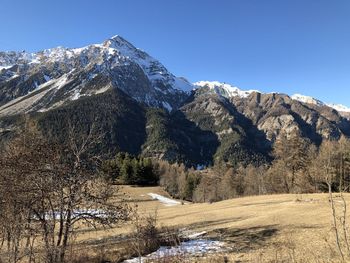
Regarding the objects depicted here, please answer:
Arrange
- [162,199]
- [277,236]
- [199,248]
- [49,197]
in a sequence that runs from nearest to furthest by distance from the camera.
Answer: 1. [49,197]
2. [199,248]
3. [277,236]
4. [162,199]

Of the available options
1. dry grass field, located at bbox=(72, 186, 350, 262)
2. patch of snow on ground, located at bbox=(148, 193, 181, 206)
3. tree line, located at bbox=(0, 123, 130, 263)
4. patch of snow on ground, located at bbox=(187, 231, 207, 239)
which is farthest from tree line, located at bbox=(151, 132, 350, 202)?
tree line, located at bbox=(0, 123, 130, 263)

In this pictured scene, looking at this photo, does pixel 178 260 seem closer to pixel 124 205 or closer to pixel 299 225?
pixel 124 205

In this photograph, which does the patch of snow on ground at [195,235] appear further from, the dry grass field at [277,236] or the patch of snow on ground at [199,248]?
the patch of snow on ground at [199,248]

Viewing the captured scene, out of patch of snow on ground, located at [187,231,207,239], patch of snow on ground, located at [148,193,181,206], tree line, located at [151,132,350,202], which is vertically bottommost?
patch of snow on ground, located at [148,193,181,206]

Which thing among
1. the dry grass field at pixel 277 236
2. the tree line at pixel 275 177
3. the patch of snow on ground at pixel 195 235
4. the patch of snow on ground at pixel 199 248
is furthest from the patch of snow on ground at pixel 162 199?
the patch of snow on ground at pixel 199 248

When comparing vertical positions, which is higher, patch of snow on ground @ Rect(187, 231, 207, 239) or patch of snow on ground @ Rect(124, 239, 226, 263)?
patch of snow on ground @ Rect(124, 239, 226, 263)

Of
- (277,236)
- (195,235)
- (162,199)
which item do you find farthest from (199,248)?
(162,199)

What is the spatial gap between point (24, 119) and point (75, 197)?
22.0 meters

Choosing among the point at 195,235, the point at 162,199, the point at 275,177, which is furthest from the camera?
the point at 162,199

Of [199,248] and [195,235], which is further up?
[199,248]

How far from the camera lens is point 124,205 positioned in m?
18.0

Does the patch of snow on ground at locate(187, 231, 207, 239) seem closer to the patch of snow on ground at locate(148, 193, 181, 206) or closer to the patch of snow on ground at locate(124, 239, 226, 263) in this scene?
the patch of snow on ground at locate(124, 239, 226, 263)

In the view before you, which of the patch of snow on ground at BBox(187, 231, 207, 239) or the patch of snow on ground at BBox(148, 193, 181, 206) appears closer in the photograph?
the patch of snow on ground at BBox(187, 231, 207, 239)

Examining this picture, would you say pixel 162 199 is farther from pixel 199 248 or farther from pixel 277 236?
pixel 199 248
